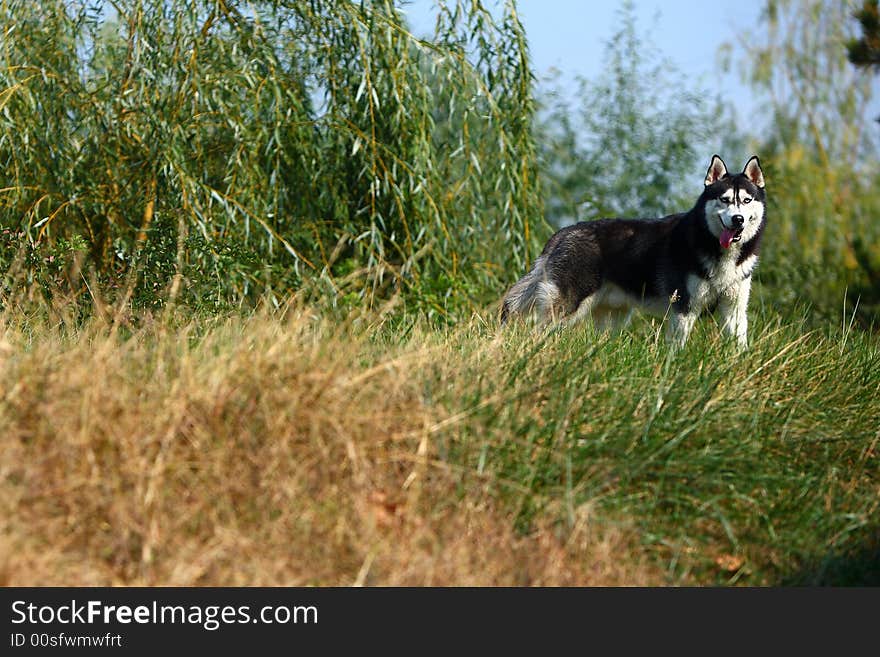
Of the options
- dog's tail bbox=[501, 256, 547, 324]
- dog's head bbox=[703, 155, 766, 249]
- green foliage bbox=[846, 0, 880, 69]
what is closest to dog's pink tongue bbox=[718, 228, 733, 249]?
dog's head bbox=[703, 155, 766, 249]

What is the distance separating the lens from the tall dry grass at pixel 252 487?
364 cm

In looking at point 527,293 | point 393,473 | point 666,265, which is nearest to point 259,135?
point 527,293

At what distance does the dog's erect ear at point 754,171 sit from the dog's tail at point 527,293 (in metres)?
1.60

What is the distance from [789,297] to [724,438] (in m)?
6.07

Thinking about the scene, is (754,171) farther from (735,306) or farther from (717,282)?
(735,306)

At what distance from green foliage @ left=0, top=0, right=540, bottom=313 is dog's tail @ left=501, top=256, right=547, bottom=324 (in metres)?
0.52

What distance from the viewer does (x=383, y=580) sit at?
146 inches

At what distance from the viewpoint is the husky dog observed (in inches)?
282

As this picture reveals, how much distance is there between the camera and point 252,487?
153 inches

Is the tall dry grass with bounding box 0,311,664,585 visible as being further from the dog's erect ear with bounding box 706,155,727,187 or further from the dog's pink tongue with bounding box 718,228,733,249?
the dog's erect ear with bounding box 706,155,727,187

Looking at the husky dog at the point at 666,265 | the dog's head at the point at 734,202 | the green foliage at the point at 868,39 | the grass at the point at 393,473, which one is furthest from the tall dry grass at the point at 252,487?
the green foliage at the point at 868,39

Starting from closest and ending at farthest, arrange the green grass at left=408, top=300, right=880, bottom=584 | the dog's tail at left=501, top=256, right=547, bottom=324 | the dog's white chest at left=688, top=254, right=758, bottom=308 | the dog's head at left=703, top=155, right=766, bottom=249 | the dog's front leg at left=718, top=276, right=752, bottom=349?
1. the green grass at left=408, top=300, right=880, bottom=584
2. the dog's front leg at left=718, top=276, right=752, bottom=349
3. the dog's head at left=703, top=155, right=766, bottom=249
4. the dog's white chest at left=688, top=254, right=758, bottom=308
5. the dog's tail at left=501, top=256, right=547, bottom=324

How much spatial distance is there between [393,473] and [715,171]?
4.17 meters
